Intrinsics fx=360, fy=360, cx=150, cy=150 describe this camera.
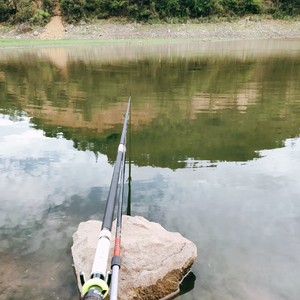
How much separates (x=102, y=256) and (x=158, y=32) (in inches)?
3566

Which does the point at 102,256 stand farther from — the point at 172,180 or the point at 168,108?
the point at 168,108

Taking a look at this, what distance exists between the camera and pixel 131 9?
3743 inches

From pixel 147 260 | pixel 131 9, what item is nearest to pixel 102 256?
pixel 147 260

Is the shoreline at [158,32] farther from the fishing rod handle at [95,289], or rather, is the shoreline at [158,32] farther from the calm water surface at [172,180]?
the fishing rod handle at [95,289]

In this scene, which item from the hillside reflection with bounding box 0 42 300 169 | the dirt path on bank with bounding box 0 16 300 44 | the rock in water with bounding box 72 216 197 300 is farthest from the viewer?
the dirt path on bank with bounding box 0 16 300 44

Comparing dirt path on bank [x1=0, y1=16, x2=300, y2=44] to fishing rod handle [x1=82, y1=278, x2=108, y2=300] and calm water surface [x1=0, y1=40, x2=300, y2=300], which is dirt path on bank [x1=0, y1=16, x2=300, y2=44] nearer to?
calm water surface [x1=0, y1=40, x2=300, y2=300]

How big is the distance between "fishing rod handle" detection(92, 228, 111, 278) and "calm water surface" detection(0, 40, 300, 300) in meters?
3.00

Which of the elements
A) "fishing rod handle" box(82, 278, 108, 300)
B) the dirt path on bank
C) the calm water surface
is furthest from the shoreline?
"fishing rod handle" box(82, 278, 108, 300)

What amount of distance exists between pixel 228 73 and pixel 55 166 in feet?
74.8

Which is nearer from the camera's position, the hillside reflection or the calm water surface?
the calm water surface

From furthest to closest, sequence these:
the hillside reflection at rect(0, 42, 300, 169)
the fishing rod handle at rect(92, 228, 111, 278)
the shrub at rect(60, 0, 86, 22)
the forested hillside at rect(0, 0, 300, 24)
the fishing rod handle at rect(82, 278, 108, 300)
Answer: the shrub at rect(60, 0, 86, 22), the forested hillside at rect(0, 0, 300, 24), the hillside reflection at rect(0, 42, 300, 169), the fishing rod handle at rect(92, 228, 111, 278), the fishing rod handle at rect(82, 278, 108, 300)

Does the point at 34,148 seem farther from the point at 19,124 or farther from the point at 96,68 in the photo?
the point at 96,68

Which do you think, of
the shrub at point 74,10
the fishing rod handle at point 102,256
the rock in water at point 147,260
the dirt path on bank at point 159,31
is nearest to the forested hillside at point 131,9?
the shrub at point 74,10

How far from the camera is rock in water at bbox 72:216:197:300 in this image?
17.7ft
